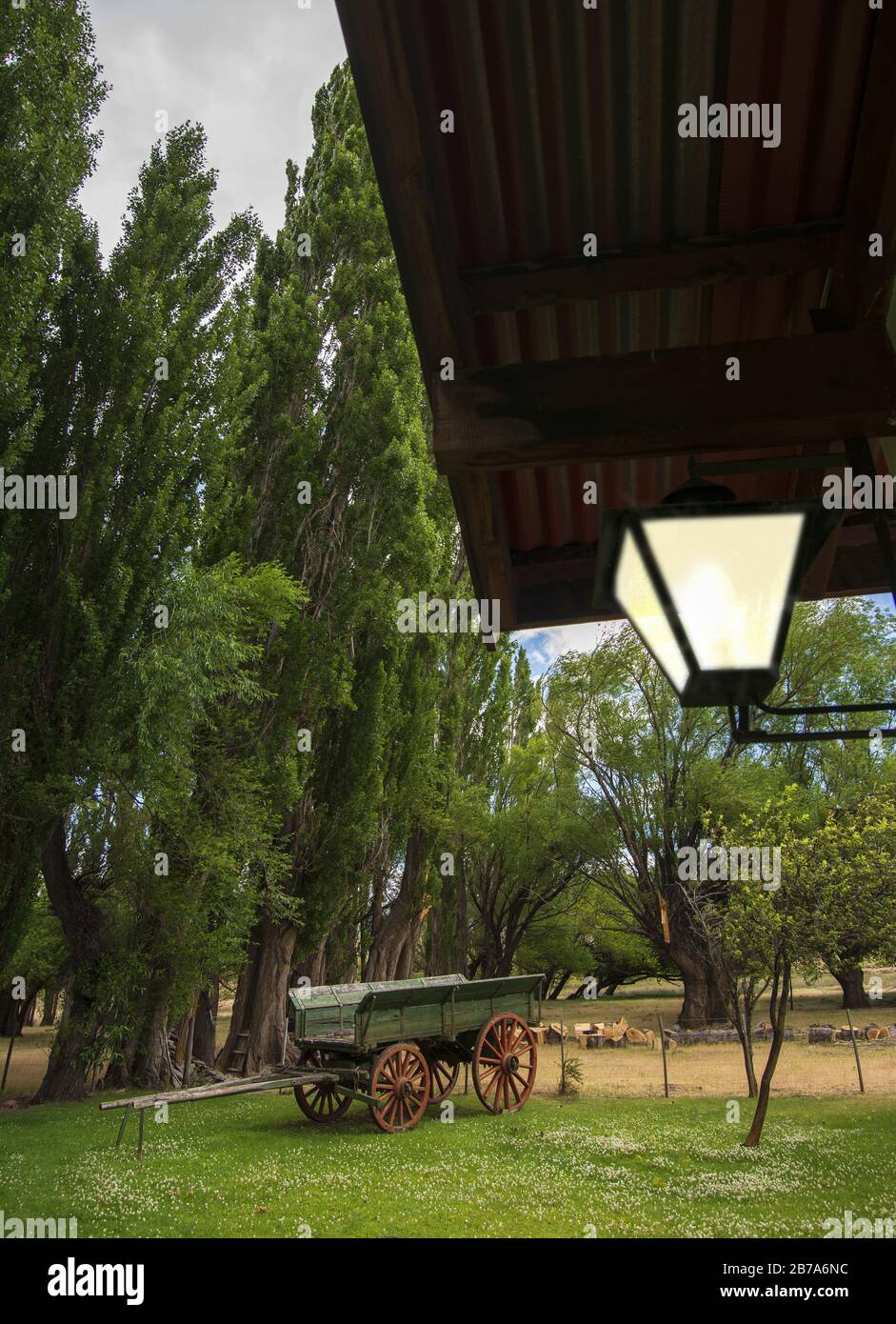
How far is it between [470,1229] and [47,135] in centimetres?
1280

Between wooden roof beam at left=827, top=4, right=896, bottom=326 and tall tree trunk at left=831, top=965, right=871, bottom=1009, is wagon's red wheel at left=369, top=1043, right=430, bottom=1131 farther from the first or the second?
tall tree trunk at left=831, top=965, right=871, bottom=1009

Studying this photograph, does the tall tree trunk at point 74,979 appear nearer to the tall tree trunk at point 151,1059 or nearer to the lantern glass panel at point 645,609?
the tall tree trunk at point 151,1059

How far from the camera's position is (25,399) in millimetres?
9734

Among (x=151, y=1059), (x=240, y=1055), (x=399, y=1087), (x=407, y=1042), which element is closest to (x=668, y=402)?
(x=407, y=1042)

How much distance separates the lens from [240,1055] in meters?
14.8

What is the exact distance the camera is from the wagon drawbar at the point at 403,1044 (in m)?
10.2

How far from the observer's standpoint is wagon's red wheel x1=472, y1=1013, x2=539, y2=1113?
38.4ft

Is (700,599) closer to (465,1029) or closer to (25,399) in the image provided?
(25,399)

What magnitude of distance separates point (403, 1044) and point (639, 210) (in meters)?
10.3

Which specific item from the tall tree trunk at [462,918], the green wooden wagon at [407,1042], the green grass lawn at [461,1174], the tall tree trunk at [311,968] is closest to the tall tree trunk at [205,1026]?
the tall tree trunk at [311,968]

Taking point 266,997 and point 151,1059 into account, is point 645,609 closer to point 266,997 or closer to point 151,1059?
point 151,1059

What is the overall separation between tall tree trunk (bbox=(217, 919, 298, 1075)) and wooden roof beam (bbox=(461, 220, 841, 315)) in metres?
14.0

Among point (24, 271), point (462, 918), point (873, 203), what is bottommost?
point (462, 918)
